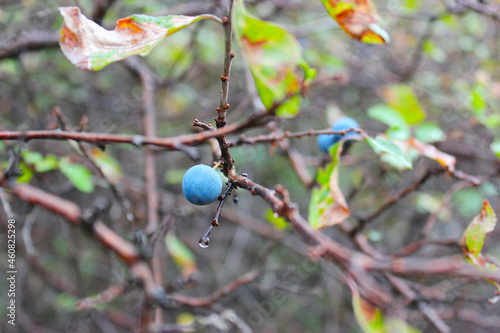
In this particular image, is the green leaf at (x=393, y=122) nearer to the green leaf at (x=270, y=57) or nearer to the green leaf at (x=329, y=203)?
the green leaf at (x=329, y=203)

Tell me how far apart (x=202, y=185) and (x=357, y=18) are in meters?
0.47

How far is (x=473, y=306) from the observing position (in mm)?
2500

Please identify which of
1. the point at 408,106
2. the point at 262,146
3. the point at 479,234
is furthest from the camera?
the point at 262,146

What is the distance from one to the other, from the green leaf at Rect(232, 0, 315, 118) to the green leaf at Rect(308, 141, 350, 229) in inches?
7.4

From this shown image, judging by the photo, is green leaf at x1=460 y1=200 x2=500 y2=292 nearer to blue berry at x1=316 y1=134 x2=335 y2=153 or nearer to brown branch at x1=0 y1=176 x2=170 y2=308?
blue berry at x1=316 y1=134 x2=335 y2=153

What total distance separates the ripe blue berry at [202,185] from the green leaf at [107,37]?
25 cm

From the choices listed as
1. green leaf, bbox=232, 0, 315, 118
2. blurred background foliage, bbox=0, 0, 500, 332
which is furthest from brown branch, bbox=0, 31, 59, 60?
green leaf, bbox=232, 0, 315, 118

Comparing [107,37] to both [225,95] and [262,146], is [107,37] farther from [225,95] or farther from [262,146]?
[262,146]

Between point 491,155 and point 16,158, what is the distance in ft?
6.39

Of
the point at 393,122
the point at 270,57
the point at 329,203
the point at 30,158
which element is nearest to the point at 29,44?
the point at 30,158

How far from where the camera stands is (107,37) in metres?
0.74

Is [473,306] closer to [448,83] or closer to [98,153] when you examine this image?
[448,83]

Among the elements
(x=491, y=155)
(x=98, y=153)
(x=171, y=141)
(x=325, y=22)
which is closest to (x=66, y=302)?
(x=98, y=153)

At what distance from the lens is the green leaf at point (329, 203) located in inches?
36.1
